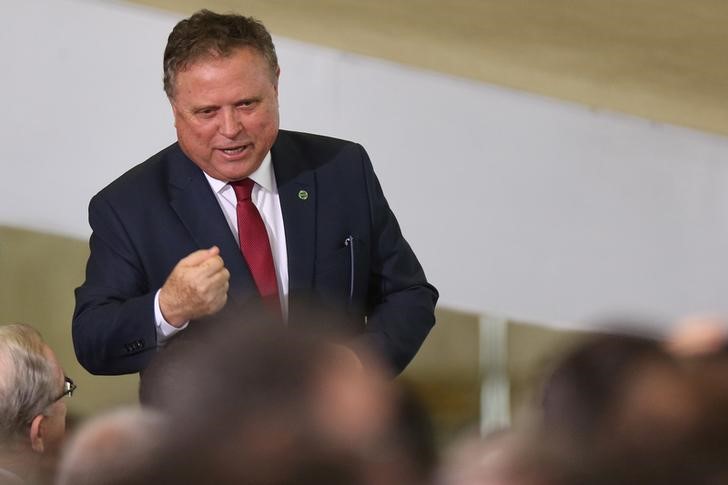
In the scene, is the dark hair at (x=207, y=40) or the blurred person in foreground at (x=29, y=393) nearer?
the blurred person in foreground at (x=29, y=393)

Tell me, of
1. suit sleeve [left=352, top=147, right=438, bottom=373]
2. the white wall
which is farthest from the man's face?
the white wall

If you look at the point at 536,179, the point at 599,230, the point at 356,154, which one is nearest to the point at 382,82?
the point at 536,179

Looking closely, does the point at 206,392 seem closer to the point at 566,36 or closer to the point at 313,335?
the point at 313,335

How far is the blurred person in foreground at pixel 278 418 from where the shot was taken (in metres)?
0.70

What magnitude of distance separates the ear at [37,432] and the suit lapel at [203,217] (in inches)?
13.0

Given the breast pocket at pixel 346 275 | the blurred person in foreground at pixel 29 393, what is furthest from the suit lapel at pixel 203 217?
the blurred person in foreground at pixel 29 393

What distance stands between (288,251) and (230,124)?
202mm

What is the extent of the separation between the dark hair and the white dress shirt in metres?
0.16

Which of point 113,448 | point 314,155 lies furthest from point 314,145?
point 113,448

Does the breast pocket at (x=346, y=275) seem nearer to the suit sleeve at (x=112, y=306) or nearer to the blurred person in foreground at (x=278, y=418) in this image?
the suit sleeve at (x=112, y=306)

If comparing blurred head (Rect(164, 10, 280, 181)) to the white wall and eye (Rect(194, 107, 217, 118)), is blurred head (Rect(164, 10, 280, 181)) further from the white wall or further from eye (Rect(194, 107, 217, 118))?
the white wall

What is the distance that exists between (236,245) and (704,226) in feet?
7.79

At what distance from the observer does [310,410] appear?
0.73m

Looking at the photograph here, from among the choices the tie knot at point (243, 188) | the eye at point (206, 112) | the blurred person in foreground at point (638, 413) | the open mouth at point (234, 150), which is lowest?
the tie knot at point (243, 188)
